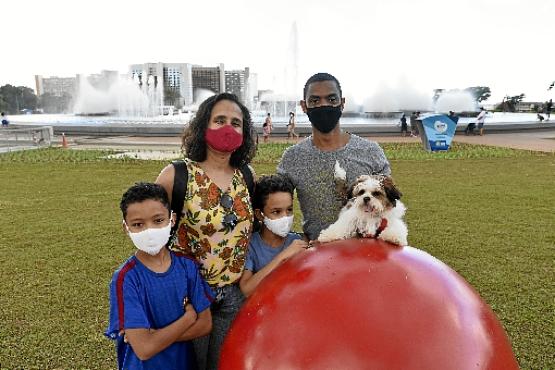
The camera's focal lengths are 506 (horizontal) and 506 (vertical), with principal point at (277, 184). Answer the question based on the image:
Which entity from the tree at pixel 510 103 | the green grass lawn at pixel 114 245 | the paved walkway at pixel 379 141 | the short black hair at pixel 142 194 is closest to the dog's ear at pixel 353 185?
the short black hair at pixel 142 194

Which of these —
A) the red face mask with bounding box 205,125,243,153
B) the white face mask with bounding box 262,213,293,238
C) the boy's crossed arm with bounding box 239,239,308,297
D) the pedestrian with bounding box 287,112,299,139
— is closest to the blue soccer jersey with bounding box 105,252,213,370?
the boy's crossed arm with bounding box 239,239,308,297

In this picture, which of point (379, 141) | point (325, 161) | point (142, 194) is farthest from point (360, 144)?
point (379, 141)

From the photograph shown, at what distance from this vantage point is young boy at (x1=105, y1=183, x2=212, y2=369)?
2.32 meters

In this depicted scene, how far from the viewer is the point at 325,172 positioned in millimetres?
2947

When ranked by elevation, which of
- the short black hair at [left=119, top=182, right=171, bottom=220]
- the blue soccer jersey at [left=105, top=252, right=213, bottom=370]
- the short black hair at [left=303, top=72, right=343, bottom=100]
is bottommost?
the blue soccer jersey at [left=105, top=252, right=213, bottom=370]

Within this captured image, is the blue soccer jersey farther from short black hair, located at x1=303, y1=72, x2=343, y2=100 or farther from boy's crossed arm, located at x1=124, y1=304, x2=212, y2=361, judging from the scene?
short black hair, located at x1=303, y1=72, x2=343, y2=100

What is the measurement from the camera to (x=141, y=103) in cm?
4762

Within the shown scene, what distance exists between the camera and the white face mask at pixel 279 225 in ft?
9.25

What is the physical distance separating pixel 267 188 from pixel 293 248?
368 millimetres

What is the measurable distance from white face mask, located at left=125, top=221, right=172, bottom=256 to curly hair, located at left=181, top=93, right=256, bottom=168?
0.51 metres

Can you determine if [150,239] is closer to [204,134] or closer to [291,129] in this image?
[204,134]

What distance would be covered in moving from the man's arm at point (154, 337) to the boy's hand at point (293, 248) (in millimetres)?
588

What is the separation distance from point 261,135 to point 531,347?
23675 mm

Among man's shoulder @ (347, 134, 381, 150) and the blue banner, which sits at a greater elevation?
man's shoulder @ (347, 134, 381, 150)
